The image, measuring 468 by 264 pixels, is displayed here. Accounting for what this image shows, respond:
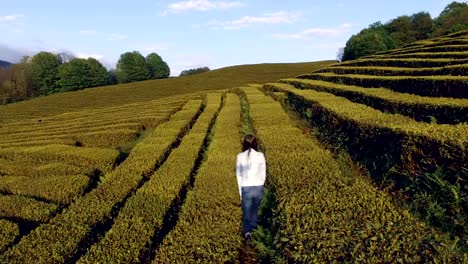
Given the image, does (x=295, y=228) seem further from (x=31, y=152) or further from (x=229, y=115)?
(x=229, y=115)

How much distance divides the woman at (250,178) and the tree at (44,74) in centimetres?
11014

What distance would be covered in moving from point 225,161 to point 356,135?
4.80m

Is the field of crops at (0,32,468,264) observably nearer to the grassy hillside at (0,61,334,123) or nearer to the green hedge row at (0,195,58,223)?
the green hedge row at (0,195,58,223)

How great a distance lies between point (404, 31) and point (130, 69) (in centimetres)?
7718

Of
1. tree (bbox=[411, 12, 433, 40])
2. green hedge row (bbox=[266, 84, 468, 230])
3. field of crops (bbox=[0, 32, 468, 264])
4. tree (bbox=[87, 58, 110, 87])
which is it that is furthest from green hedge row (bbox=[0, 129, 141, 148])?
tree (bbox=[87, 58, 110, 87])

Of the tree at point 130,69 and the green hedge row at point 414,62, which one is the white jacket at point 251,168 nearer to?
the green hedge row at point 414,62

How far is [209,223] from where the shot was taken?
823 cm

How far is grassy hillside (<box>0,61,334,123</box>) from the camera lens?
6525 cm

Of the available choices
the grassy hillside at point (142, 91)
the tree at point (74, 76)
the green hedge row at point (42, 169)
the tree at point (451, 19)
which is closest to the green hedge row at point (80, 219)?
the green hedge row at point (42, 169)

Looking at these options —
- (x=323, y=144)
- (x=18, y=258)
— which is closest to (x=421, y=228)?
(x=18, y=258)

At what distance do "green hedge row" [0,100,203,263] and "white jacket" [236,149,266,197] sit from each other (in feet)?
11.4

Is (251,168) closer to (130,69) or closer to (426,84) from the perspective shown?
(426,84)

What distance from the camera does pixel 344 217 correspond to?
6789 mm

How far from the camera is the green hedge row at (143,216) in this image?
729cm
